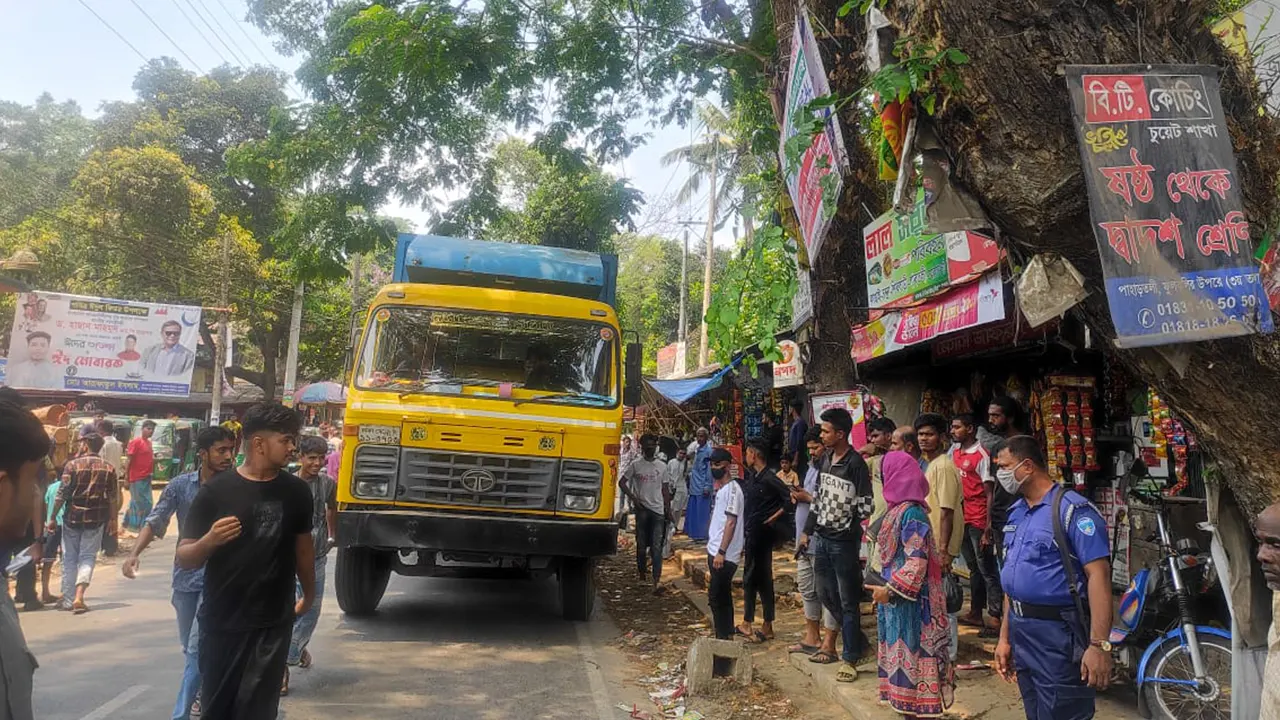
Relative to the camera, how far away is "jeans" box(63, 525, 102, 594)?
7473mm

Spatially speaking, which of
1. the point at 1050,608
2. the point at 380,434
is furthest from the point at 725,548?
the point at 1050,608

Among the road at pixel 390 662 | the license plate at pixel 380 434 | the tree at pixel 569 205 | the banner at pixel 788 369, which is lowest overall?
the road at pixel 390 662

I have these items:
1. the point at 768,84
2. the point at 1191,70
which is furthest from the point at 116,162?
the point at 1191,70

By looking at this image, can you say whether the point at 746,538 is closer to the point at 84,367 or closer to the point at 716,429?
the point at 716,429

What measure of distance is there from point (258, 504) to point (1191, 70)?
4.14 meters

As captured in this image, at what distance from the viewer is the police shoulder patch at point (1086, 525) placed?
10.4ft

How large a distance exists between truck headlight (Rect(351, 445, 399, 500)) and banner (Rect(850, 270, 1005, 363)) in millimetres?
4186

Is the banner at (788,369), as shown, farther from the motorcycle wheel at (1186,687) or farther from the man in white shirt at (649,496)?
the motorcycle wheel at (1186,687)

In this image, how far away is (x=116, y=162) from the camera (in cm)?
2325

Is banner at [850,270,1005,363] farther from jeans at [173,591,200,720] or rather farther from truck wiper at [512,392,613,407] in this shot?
jeans at [173,591,200,720]

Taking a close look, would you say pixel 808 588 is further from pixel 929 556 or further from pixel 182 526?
pixel 182 526

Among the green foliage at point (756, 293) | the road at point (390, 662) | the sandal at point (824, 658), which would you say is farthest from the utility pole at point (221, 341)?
the sandal at point (824, 658)

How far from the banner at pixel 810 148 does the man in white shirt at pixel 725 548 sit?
6.28 feet

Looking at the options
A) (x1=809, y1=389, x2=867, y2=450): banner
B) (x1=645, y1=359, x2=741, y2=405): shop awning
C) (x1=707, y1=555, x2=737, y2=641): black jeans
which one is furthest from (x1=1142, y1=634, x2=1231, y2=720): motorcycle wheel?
(x1=645, y1=359, x2=741, y2=405): shop awning
